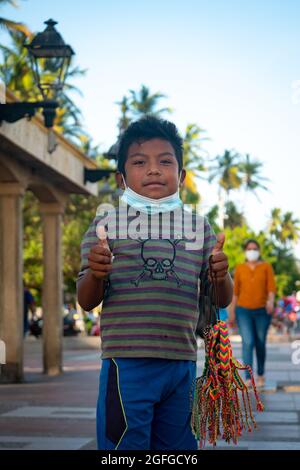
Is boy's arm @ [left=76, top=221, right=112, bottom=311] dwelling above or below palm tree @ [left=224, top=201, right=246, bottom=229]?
below

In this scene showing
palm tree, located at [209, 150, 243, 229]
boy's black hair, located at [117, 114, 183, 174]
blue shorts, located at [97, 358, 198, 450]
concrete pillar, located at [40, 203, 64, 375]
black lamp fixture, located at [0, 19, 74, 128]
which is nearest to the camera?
blue shorts, located at [97, 358, 198, 450]

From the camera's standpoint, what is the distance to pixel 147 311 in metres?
3.47

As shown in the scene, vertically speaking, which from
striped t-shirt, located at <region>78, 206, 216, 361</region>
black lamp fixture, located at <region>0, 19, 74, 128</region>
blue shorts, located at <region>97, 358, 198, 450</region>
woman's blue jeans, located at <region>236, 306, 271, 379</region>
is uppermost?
black lamp fixture, located at <region>0, 19, 74, 128</region>

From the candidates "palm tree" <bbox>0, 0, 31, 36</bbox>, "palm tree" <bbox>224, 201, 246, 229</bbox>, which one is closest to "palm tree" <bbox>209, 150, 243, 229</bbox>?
"palm tree" <bbox>224, 201, 246, 229</bbox>

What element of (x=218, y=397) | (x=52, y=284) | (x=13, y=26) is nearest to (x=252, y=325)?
(x=52, y=284)

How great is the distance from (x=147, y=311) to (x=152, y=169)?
50 centimetres

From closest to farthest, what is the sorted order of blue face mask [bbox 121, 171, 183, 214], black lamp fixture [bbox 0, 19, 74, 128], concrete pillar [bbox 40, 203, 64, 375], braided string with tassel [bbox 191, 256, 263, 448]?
braided string with tassel [bbox 191, 256, 263, 448] < blue face mask [bbox 121, 171, 183, 214] < black lamp fixture [bbox 0, 19, 74, 128] < concrete pillar [bbox 40, 203, 64, 375]

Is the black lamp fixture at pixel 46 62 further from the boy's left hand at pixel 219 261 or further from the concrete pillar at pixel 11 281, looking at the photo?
the boy's left hand at pixel 219 261

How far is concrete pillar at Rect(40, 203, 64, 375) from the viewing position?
52.9ft

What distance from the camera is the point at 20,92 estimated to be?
41094mm

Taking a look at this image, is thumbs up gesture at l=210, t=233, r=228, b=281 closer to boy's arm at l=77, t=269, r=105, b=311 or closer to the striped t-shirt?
the striped t-shirt

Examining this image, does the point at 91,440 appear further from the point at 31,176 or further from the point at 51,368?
the point at 51,368

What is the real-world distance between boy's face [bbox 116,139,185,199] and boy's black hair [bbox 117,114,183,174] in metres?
0.02

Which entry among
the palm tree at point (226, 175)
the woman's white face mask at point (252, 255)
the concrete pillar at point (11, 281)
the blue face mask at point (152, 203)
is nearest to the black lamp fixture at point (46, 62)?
the concrete pillar at point (11, 281)
